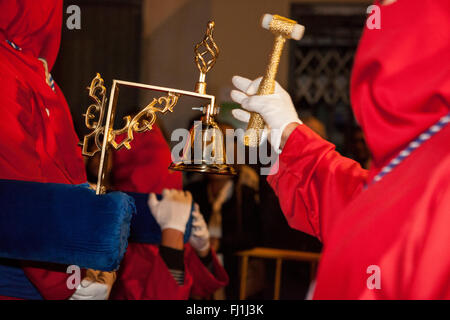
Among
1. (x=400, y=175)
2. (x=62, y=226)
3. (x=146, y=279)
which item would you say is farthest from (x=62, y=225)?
(x=146, y=279)

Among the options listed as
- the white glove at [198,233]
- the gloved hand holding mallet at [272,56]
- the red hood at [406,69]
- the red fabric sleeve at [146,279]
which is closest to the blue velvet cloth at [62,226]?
the gloved hand holding mallet at [272,56]

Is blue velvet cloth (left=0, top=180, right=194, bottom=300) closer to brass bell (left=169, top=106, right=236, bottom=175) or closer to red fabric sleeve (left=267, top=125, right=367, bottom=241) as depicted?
brass bell (left=169, top=106, right=236, bottom=175)

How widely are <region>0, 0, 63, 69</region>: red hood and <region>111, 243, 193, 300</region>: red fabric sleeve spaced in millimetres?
649

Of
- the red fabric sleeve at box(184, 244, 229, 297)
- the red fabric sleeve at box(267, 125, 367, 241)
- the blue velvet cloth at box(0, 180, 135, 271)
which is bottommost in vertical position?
the red fabric sleeve at box(184, 244, 229, 297)

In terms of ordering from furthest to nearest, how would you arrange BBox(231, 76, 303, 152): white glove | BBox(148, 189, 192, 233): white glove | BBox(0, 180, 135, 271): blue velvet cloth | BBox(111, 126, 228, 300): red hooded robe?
BBox(111, 126, 228, 300): red hooded robe, BBox(148, 189, 192, 233): white glove, BBox(231, 76, 303, 152): white glove, BBox(0, 180, 135, 271): blue velvet cloth

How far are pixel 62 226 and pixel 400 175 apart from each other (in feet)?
1.86

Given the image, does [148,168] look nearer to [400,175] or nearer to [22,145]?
[22,145]

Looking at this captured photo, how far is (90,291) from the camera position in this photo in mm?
1185

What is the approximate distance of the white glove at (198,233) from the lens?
175cm

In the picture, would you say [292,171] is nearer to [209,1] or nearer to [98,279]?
[98,279]

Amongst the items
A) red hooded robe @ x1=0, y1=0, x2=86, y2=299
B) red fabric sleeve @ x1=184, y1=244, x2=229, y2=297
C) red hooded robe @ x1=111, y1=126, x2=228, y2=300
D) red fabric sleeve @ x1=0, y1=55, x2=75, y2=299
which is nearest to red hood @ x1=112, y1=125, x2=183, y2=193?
red hooded robe @ x1=111, y1=126, x2=228, y2=300

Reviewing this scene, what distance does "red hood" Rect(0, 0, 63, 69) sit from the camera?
3.69ft

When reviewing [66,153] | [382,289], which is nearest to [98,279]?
[66,153]
